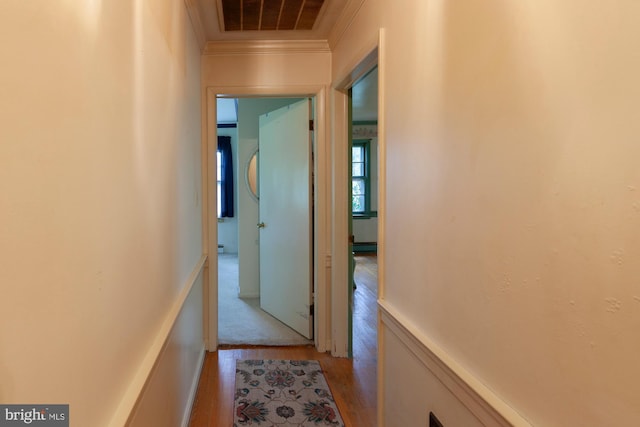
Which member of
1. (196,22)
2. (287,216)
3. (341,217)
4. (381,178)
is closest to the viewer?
(381,178)

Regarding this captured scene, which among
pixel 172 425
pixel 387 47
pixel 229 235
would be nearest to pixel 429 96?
pixel 387 47

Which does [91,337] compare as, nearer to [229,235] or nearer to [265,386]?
[265,386]

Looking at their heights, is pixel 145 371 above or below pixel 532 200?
below

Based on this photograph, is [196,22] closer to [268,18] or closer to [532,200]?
[268,18]

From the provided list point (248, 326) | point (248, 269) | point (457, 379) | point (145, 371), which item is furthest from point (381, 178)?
point (248, 269)

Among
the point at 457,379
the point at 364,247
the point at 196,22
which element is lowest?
the point at 364,247

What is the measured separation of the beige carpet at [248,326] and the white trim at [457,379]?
1.92m

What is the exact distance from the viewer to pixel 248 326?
12.2 ft

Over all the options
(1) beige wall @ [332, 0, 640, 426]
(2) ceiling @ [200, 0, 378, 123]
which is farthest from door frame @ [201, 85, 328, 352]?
(1) beige wall @ [332, 0, 640, 426]

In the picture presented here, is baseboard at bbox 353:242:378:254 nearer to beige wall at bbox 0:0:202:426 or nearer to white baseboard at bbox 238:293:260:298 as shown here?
white baseboard at bbox 238:293:260:298

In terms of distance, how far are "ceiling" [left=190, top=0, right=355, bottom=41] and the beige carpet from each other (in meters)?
2.46

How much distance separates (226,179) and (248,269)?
373cm

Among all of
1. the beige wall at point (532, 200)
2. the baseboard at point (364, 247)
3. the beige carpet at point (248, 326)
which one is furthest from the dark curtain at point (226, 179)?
the beige wall at point (532, 200)

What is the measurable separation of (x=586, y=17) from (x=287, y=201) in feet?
9.94
